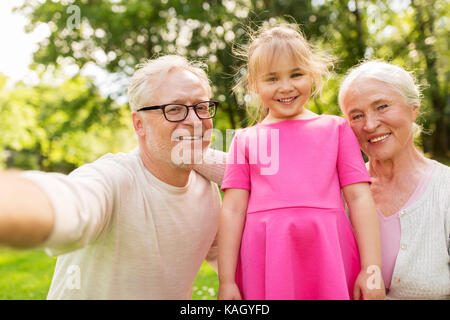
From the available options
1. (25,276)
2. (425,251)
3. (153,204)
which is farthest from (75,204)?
(25,276)

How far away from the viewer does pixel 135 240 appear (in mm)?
2283

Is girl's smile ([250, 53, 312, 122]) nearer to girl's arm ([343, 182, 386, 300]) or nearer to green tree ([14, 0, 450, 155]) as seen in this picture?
girl's arm ([343, 182, 386, 300])

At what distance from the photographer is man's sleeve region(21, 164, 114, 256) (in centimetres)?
134

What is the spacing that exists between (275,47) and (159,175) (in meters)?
1.04

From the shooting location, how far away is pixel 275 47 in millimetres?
2268

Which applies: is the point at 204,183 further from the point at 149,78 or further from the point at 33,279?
the point at 33,279

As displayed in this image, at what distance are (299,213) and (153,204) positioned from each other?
2.89 feet

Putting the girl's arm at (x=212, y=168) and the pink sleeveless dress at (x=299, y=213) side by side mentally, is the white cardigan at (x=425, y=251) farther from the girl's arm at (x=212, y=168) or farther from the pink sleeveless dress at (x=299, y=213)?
the girl's arm at (x=212, y=168)

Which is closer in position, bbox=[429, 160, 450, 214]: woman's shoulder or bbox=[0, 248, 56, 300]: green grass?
bbox=[429, 160, 450, 214]: woman's shoulder

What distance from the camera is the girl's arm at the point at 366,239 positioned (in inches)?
76.9

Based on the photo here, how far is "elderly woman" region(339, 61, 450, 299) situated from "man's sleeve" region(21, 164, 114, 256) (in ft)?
5.10

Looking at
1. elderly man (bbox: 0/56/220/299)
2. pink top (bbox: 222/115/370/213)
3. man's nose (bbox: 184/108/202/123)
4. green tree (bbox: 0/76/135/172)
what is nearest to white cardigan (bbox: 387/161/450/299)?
pink top (bbox: 222/115/370/213)

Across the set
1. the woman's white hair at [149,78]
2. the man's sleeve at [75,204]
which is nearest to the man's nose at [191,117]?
the woman's white hair at [149,78]
